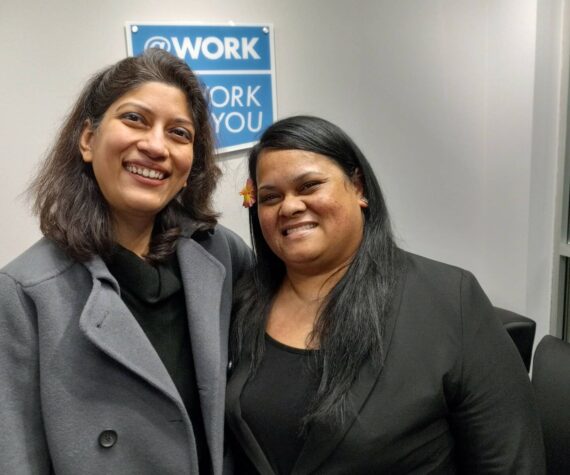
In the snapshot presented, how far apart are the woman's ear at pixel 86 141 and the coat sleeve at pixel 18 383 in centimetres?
32

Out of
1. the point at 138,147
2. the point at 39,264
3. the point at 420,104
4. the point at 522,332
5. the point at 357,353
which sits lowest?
the point at 522,332

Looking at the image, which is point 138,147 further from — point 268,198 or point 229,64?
point 229,64

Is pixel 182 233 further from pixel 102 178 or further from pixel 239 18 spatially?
pixel 239 18

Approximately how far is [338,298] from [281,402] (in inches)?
10.7

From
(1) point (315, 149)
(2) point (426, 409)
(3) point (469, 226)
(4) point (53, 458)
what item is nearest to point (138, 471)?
(4) point (53, 458)

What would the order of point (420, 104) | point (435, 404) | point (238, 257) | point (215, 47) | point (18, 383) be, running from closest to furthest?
point (18, 383)
point (435, 404)
point (238, 257)
point (215, 47)
point (420, 104)

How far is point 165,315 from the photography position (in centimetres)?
128

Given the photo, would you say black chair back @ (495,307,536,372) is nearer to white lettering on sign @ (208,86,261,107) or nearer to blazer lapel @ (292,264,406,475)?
blazer lapel @ (292,264,406,475)

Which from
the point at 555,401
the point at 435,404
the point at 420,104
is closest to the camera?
the point at 435,404

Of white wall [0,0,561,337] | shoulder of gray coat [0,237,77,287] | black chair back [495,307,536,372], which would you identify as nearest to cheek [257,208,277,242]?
shoulder of gray coat [0,237,77,287]

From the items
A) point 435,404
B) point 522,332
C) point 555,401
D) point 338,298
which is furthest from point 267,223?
point 522,332

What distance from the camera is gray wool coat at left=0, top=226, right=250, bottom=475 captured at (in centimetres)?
104

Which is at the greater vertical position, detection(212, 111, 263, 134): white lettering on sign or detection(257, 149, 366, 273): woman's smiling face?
detection(212, 111, 263, 134): white lettering on sign

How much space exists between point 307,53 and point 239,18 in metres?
0.34
